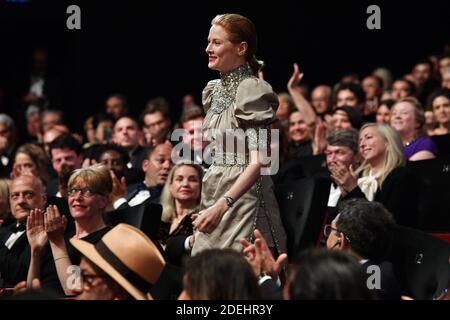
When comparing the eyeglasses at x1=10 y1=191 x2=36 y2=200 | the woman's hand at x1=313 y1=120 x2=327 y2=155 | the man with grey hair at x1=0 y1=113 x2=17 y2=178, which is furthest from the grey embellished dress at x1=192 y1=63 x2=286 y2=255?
the man with grey hair at x1=0 y1=113 x2=17 y2=178

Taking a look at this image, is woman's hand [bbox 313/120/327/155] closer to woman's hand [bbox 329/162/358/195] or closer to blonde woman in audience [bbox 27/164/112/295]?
woman's hand [bbox 329/162/358/195]

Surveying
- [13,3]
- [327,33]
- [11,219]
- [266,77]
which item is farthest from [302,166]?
[13,3]

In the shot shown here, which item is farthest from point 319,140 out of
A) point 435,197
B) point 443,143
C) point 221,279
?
point 221,279

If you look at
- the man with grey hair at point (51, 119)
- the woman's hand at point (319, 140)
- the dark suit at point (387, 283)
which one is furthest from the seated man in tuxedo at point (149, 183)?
the man with grey hair at point (51, 119)

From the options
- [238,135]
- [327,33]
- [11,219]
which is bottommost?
[11,219]

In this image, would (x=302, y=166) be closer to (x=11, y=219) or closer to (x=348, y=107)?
(x=348, y=107)

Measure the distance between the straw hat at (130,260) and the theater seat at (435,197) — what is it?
2.81 meters

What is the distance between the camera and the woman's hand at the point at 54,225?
539 cm

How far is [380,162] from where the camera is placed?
6.80 m

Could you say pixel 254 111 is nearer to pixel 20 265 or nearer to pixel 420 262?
pixel 420 262

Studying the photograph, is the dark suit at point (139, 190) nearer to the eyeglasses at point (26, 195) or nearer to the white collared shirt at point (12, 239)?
the eyeglasses at point (26, 195)

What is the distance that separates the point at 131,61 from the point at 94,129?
1.93 metres
